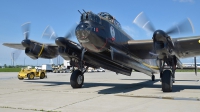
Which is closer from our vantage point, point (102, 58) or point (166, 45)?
point (166, 45)

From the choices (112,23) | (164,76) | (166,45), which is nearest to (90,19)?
(112,23)

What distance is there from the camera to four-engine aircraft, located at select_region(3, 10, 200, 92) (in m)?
11.7

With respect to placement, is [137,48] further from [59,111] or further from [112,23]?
[59,111]

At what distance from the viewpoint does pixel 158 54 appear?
1215 cm

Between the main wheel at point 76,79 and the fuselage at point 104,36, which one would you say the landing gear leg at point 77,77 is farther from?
the fuselage at point 104,36

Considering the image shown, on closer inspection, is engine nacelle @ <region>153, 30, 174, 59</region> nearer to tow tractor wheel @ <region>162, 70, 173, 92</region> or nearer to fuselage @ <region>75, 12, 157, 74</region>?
tow tractor wheel @ <region>162, 70, 173, 92</region>

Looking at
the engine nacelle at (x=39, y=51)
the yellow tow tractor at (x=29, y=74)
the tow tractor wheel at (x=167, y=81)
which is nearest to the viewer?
the tow tractor wheel at (x=167, y=81)

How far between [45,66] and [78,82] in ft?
180

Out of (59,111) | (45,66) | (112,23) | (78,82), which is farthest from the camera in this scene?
(45,66)

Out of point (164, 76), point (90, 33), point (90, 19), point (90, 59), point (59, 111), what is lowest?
point (59, 111)

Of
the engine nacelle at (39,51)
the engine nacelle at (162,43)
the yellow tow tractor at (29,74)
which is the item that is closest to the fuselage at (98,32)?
the engine nacelle at (162,43)

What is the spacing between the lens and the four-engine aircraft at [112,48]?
11.7 meters

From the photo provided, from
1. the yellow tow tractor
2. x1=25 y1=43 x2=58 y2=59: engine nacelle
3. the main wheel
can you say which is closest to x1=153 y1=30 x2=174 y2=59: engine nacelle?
the main wheel

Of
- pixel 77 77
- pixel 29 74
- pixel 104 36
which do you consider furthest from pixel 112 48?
pixel 29 74
